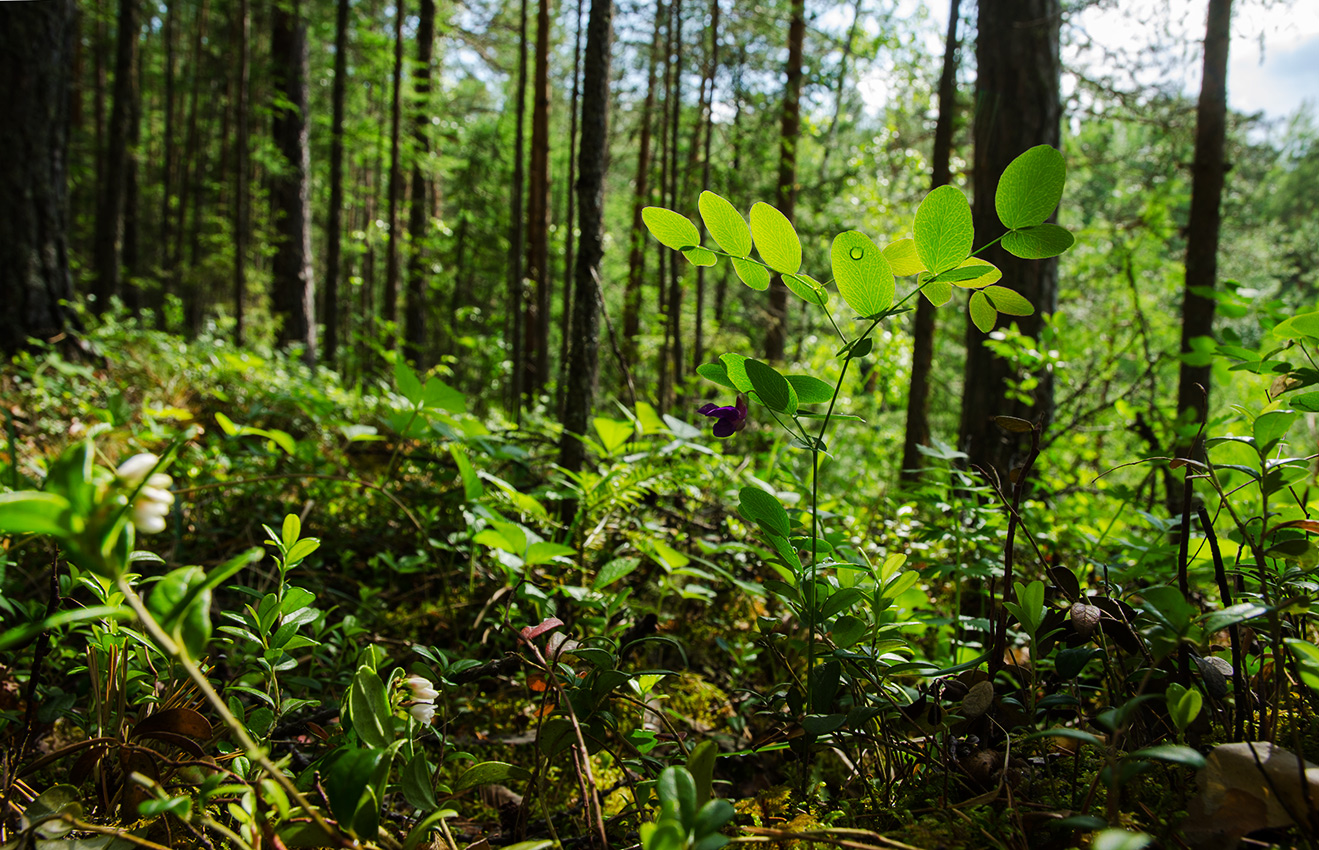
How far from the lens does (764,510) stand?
0.95 m

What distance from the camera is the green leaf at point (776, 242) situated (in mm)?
885

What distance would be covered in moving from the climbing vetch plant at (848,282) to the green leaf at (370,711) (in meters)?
0.51

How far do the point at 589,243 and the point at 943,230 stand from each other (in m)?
1.95

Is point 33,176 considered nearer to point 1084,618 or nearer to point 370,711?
point 370,711

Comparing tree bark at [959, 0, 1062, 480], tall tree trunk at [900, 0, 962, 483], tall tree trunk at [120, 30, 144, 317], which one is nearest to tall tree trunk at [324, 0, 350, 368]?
tall tree trunk at [120, 30, 144, 317]

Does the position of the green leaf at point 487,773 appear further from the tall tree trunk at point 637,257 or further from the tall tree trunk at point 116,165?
the tall tree trunk at point 116,165

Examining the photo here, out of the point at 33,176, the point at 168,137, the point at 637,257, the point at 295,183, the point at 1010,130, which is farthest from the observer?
the point at 168,137

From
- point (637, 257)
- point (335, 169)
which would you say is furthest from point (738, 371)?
point (637, 257)

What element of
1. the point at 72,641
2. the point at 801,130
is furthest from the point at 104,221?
the point at 72,641

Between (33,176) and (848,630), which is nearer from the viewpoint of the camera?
(848,630)

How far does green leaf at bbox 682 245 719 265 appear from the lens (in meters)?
0.95

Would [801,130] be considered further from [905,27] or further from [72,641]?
[72,641]

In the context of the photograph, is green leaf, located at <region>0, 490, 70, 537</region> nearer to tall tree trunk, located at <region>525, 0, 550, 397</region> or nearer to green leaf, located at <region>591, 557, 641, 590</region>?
green leaf, located at <region>591, 557, 641, 590</region>

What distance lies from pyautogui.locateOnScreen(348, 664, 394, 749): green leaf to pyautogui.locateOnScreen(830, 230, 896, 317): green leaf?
0.74 metres
